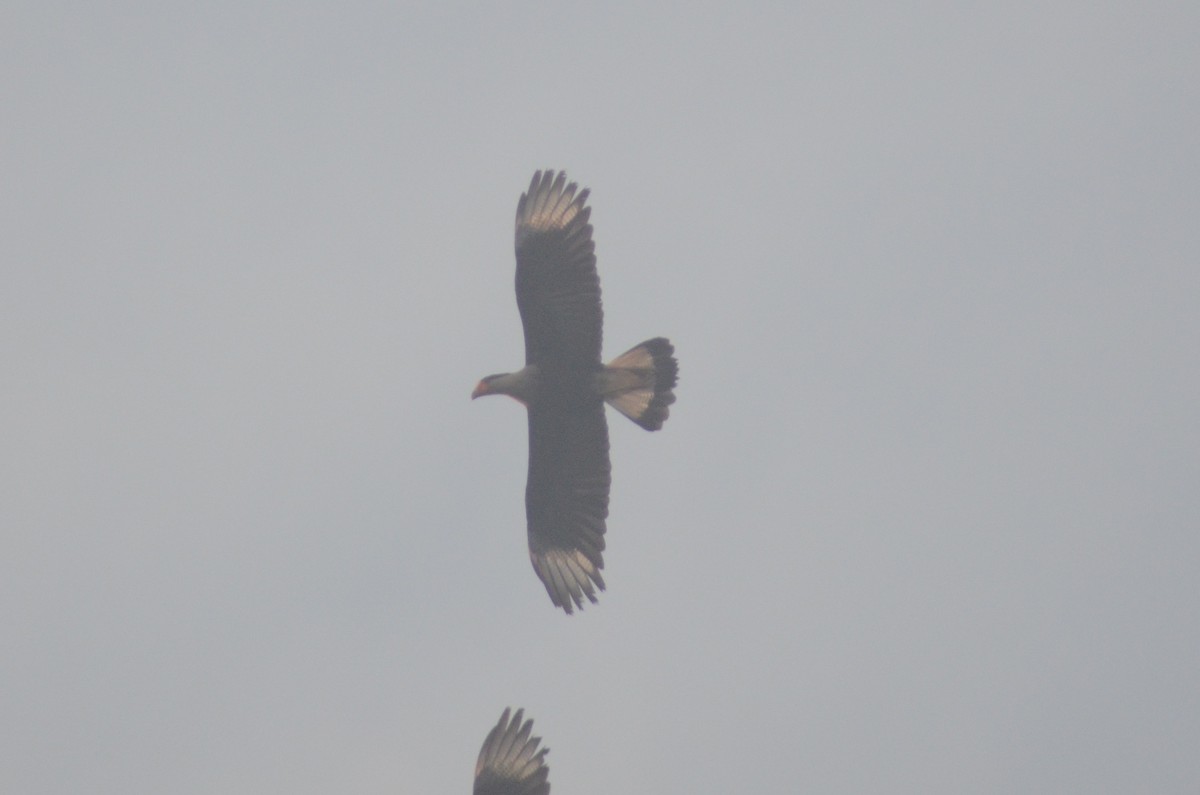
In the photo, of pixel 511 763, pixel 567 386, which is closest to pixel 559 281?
pixel 567 386

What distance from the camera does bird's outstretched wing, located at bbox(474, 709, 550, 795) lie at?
16047 mm

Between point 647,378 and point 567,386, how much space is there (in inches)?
29.4

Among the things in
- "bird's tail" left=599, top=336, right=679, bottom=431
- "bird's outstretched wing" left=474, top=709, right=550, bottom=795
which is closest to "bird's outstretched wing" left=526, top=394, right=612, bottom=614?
"bird's tail" left=599, top=336, right=679, bottom=431

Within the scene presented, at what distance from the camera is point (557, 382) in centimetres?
1784

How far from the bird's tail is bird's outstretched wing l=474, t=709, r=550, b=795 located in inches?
123

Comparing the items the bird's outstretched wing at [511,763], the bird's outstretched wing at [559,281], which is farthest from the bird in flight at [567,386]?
the bird's outstretched wing at [511,763]

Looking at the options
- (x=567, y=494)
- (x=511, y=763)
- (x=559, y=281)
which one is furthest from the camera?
(x=567, y=494)

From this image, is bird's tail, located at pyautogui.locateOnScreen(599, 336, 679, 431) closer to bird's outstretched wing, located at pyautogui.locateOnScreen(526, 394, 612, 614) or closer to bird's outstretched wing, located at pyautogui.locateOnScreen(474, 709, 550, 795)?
bird's outstretched wing, located at pyautogui.locateOnScreen(526, 394, 612, 614)

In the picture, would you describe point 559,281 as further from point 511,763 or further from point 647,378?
point 511,763

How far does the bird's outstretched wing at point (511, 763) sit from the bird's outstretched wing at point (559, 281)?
3.45m

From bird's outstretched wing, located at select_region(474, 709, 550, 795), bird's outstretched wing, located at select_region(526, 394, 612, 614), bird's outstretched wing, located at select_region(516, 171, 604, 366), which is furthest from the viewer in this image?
bird's outstretched wing, located at select_region(526, 394, 612, 614)

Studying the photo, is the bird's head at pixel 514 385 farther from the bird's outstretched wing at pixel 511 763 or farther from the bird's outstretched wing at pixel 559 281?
the bird's outstretched wing at pixel 511 763

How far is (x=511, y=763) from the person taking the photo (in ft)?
52.9

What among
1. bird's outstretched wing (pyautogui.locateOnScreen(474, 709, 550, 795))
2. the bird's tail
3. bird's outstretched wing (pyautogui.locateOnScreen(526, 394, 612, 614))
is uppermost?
the bird's tail
